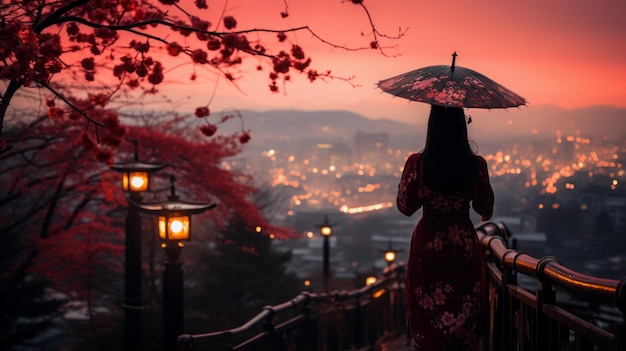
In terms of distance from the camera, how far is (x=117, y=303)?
21500 mm

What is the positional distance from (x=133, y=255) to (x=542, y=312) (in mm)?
7841

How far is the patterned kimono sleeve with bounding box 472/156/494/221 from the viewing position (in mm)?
4668

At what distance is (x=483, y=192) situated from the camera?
468cm

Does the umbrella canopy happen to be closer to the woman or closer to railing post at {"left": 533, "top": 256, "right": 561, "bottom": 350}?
the woman

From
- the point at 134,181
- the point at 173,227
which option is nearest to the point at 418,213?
the point at 134,181

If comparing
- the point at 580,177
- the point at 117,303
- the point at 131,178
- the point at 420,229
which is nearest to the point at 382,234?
the point at 580,177

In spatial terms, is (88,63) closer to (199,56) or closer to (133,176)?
(199,56)

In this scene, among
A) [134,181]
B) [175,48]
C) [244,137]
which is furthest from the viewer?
[134,181]

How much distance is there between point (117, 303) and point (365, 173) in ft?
239

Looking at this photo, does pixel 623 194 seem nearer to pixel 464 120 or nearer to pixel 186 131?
pixel 186 131

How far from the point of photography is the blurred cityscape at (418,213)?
35.5 m

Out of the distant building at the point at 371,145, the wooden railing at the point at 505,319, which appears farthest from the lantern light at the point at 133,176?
the distant building at the point at 371,145

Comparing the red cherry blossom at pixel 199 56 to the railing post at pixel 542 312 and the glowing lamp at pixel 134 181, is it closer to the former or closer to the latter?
the railing post at pixel 542 312

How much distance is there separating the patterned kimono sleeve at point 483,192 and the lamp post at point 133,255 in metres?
6.75
